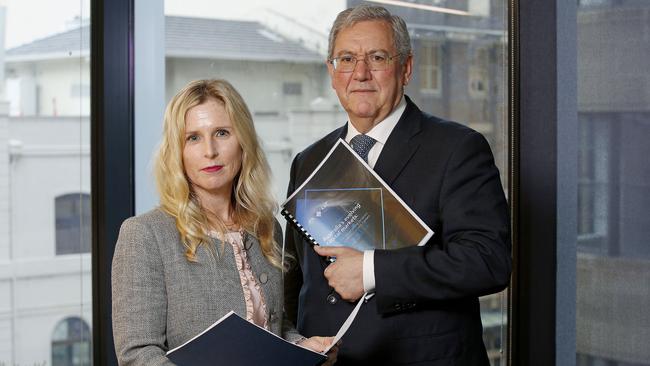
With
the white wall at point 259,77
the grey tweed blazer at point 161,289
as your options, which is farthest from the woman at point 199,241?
the white wall at point 259,77

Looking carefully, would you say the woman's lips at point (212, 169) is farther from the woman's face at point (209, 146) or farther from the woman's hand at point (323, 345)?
the woman's hand at point (323, 345)

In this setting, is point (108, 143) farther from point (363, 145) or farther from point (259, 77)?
point (363, 145)

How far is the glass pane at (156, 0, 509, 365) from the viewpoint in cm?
290

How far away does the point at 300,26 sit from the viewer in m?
2.98

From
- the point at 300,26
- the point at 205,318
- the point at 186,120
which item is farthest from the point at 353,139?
the point at 300,26

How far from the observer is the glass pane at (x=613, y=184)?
2.61m

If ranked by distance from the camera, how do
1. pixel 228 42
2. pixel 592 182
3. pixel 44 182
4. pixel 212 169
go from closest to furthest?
pixel 212 169 < pixel 44 182 < pixel 592 182 < pixel 228 42

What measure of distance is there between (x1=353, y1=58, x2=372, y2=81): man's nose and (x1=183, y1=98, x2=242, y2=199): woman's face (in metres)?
0.42

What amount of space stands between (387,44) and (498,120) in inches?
39.8

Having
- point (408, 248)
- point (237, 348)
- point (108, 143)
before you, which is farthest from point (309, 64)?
point (237, 348)

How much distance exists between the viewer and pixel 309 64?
3.01 meters

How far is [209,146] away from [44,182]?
1.04 m

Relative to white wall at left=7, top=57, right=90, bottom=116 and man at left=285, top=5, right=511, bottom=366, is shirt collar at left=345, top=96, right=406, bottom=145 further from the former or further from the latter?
white wall at left=7, top=57, right=90, bottom=116

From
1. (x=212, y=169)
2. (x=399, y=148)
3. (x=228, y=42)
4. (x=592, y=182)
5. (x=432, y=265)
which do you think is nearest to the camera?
(x=212, y=169)
